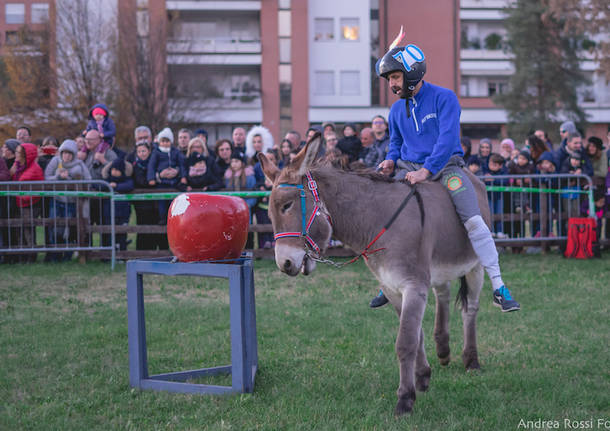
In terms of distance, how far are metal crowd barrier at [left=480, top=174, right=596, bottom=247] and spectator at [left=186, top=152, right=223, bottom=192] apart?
5820mm

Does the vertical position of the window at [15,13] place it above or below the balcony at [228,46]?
above

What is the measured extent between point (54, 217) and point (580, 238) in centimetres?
1100

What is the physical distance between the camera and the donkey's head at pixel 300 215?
472 cm

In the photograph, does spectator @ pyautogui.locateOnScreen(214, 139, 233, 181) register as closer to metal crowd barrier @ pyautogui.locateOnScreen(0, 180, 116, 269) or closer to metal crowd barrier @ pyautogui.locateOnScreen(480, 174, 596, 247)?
metal crowd barrier @ pyautogui.locateOnScreen(0, 180, 116, 269)

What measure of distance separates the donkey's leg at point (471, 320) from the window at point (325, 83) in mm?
40669

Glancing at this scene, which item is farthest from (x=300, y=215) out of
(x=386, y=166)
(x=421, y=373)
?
(x=421, y=373)

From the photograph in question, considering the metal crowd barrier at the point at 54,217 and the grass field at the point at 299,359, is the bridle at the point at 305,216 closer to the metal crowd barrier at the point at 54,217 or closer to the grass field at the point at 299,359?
the grass field at the point at 299,359

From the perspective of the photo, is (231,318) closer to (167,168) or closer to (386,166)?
(386,166)

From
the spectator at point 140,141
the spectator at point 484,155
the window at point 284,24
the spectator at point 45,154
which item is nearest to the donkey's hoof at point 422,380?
the spectator at point 140,141

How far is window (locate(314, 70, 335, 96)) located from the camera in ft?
150

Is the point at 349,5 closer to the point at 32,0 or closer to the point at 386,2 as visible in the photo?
the point at 386,2

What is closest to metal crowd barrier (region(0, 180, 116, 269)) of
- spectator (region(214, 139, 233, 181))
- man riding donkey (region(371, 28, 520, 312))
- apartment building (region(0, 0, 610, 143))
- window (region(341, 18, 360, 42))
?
spectator (region(214, 139, 233, 181))

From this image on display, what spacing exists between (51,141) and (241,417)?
11916mm

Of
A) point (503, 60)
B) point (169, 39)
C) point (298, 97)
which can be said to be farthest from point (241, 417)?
point (503, 60)
